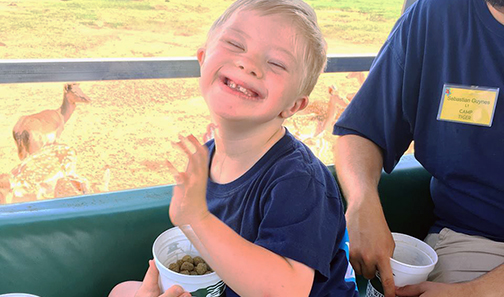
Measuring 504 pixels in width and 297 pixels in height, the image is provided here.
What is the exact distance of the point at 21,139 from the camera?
547cm

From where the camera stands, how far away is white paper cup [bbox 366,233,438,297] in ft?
4.24

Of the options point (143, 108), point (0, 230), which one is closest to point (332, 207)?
point (0, 230)

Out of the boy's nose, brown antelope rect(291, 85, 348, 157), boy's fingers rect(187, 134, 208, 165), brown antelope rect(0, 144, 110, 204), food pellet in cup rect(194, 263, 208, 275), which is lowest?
brown antelope rect(0, 144, 110, 204)

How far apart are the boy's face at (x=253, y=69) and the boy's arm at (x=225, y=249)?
0.18m

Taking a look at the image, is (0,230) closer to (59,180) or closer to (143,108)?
(59,180)

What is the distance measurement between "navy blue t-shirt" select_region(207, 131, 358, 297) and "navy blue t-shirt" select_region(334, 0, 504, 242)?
1.64 ft

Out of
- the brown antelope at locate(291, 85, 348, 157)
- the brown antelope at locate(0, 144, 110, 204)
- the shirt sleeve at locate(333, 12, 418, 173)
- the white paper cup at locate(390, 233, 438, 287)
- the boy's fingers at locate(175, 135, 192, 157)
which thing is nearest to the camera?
the boy's fingers at locate(175, 135, 192, 157)

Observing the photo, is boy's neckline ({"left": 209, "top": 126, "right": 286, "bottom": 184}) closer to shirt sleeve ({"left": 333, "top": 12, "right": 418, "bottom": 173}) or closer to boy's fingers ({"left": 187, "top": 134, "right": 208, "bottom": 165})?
boy's fingers ({"left": 187, "top": 134, "right": 208, "bottom": 165})

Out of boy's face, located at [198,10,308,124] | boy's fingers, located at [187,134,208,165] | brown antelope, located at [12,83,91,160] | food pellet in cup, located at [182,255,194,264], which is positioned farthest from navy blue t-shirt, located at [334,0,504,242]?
brown antelope, located at [12,83,91,160]

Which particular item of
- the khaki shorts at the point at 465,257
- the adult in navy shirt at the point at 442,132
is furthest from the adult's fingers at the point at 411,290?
the khaki shorts at the point at 465,257

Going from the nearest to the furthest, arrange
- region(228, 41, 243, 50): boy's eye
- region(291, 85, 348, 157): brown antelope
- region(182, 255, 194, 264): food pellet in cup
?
region(228, 41, 243, 50): boy's eye → region(182, 255, 194, 264): food pellet in cup → region(291, 85, 348, 157): brown antelope

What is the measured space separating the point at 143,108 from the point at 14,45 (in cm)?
393

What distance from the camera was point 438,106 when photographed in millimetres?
1467

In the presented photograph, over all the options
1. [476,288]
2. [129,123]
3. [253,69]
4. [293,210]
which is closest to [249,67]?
[253,69]
